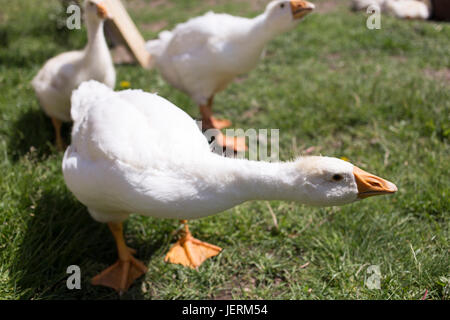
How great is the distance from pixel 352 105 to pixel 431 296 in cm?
236

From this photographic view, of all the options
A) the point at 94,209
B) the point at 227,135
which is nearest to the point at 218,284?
the point at 94,209

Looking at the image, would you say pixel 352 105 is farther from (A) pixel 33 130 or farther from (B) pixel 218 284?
(A) pixel 33 130

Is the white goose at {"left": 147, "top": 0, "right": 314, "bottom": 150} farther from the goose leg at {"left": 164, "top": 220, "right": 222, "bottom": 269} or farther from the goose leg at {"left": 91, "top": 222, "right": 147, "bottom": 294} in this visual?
the goose leg at {"left": 91, "top": 222, "right": 147, "bottom": 294}

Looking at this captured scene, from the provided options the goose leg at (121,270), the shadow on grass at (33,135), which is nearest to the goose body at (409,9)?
the shadow on grass at (33,135)

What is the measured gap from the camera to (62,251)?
2.74 metres

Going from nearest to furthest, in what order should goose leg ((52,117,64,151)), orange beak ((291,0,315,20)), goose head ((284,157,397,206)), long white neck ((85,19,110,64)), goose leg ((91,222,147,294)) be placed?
goose head ((284,157,397,206)) → goose leg ((91,222,147,294)) → orange beak ((291,0,315,20)) → long white neck ((85,19,110,64)) → goose leg ((52,117,64,151))

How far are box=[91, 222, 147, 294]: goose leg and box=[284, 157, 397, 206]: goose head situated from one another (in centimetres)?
134

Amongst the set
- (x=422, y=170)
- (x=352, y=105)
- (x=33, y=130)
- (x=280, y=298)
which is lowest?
(x=280, y=298)

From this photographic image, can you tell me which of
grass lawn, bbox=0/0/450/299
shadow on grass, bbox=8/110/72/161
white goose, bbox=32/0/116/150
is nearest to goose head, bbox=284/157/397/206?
grass lawn, bbox=0/0/450/299

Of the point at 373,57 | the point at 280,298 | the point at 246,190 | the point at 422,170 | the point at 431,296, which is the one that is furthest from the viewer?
the point at 373,57

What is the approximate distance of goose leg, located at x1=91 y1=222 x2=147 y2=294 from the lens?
8.89 feet

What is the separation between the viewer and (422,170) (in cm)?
335

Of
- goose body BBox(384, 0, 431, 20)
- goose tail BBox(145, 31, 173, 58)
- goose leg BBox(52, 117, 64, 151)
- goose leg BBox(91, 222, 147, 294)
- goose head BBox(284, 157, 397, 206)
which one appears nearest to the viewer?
goose head BBox(284, 157, 397, 206)

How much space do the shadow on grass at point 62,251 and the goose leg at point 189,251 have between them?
161 millimetres
